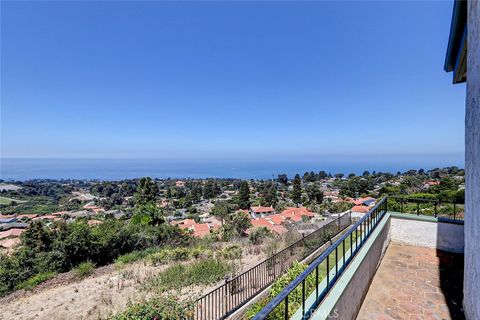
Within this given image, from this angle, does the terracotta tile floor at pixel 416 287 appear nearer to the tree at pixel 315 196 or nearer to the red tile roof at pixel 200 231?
the red tile roof at pixel 200 231

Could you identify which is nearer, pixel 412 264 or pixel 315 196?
pixel 412 264

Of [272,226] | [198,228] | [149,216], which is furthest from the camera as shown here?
[198,228]

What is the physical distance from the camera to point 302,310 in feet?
6.19

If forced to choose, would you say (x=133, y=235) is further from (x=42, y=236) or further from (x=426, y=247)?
(x=426, y=247)

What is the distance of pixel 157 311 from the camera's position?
3812 millimetres

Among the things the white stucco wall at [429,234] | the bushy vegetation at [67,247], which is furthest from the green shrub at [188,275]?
the white stucco wall at [429,234]

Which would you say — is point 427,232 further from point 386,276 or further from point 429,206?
point 429,206

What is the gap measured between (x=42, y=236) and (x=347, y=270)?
12.4 metres

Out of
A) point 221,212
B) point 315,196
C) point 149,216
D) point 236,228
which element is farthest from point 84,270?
point 315,196

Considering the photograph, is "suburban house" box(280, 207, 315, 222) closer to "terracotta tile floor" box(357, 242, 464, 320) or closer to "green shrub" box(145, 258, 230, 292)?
"green shrub" box(145, 258, 230, 292)

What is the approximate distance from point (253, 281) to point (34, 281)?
730 cm

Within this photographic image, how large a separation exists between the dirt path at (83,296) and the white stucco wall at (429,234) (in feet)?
15.3

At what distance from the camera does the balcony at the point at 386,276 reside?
213cm

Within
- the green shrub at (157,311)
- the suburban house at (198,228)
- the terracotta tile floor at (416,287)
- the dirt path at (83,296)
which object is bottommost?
the suburban house at (198,228)
